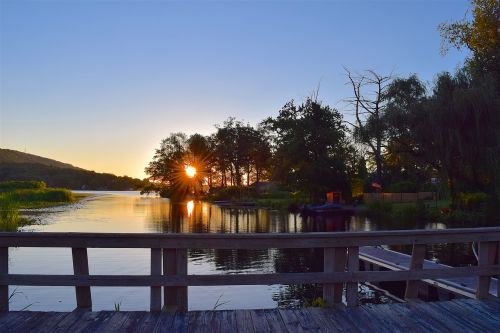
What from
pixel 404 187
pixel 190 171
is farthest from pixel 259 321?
pixel 190 171

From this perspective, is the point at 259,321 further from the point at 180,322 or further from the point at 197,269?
the point at 197,269

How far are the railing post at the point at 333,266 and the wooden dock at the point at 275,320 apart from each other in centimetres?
14

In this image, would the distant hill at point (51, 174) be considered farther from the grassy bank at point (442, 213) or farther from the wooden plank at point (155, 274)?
the wooden plank at point (155, 274)

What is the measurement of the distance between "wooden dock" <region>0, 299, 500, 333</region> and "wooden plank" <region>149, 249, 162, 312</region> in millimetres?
108

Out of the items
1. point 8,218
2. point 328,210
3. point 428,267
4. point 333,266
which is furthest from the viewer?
point 328,210

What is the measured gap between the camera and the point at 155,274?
5230 mm

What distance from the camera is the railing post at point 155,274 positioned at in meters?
5.23

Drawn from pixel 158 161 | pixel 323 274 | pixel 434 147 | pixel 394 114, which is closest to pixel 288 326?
pixel 323 274

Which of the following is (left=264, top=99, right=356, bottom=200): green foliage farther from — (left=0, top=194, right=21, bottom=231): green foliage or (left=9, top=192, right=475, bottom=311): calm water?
(left=0, top=194, right=21, bottom=231): green foliage

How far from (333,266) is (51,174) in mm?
140550

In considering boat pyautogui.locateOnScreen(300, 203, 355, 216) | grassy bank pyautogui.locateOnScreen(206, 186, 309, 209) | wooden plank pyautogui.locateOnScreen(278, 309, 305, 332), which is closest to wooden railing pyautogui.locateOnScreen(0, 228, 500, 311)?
wooden plank pyautogui.locateOnScreen(278, 309, 305, 332)

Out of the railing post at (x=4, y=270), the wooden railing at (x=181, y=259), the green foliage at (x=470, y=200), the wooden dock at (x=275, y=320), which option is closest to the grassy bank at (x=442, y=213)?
the green foliage at (x=470, y=200)

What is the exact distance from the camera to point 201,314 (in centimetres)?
543

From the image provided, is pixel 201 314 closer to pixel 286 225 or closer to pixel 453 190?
pixel 286 225
